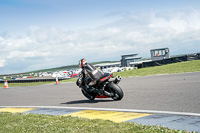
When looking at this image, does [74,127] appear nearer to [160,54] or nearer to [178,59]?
[178,59]

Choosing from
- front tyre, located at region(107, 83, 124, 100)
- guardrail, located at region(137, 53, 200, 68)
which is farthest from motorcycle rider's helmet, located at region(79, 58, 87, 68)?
guardrail, located at region(137, 53, 200, 68)

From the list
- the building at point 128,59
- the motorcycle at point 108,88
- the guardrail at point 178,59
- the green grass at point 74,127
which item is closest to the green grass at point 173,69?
the guardrail at point 178,59

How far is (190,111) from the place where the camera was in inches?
268

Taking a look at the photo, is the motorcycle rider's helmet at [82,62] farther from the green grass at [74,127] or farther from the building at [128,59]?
the building at [128,59]

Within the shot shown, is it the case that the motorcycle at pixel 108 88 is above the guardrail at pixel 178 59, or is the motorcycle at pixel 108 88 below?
below

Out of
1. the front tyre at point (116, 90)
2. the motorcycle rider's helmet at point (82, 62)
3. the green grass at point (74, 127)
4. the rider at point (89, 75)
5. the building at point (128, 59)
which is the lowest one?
the green grass at point (74, 127)

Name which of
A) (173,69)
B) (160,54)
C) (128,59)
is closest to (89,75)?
(173,69)

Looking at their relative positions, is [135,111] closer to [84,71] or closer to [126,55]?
[84,71]

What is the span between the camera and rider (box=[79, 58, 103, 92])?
10219mm

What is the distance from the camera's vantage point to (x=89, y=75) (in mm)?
10320

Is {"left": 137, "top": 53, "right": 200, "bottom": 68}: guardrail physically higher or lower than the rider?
higher

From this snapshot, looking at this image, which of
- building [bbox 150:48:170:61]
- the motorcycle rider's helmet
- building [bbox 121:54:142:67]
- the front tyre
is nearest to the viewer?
the front tyre

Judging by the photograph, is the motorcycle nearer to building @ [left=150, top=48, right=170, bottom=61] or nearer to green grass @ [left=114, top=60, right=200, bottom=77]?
green grass @ [left=114, top=60, right=200, bottom=77]

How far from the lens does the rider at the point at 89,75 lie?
33.5ft
